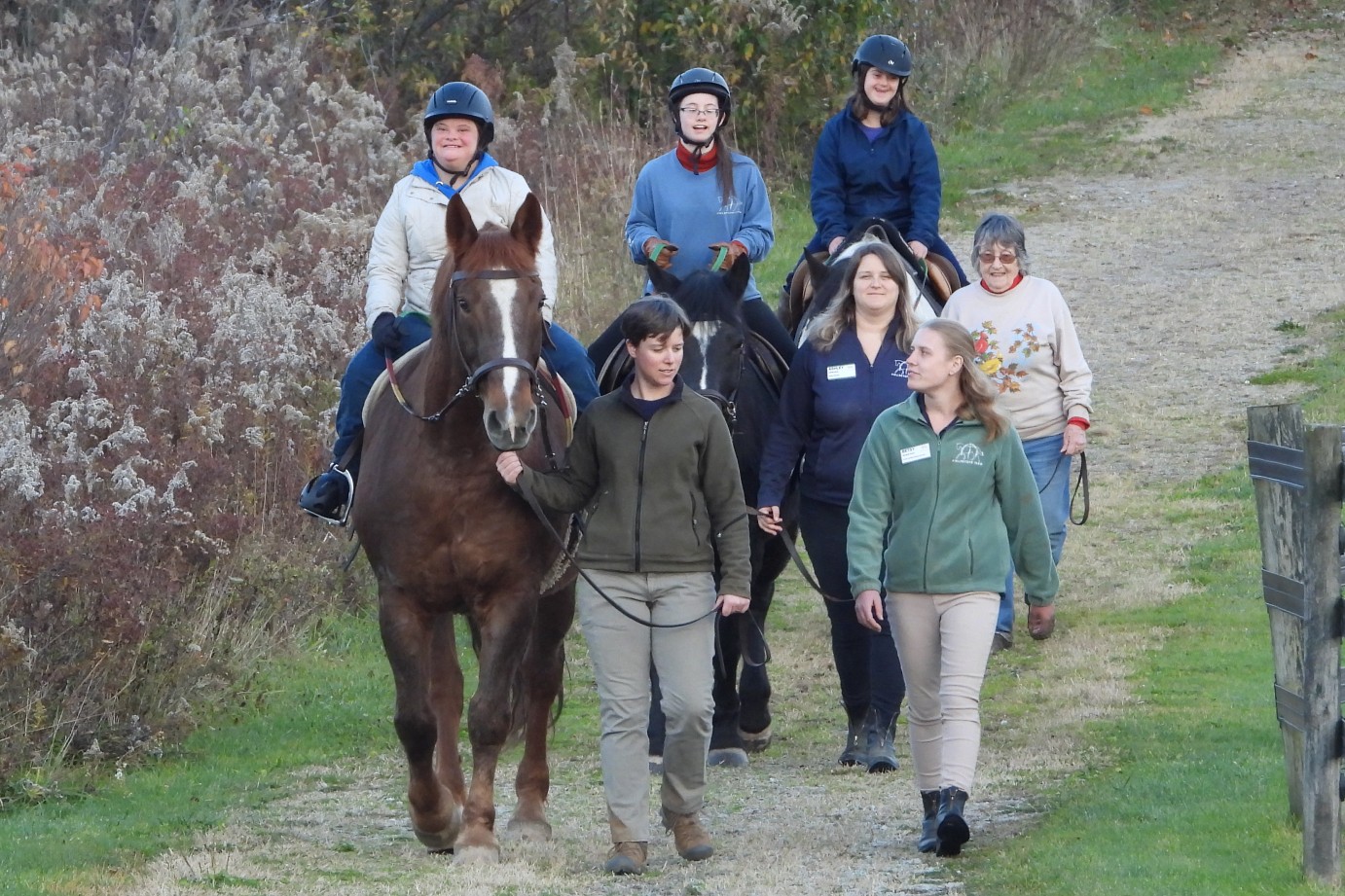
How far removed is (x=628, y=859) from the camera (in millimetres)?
6156

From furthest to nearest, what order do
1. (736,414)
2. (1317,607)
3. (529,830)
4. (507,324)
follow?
(736,414) < (529,830) < (507,324) < (1317,607)

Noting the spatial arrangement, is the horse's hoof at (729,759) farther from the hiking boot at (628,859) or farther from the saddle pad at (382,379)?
the saddle pad at (382,379)

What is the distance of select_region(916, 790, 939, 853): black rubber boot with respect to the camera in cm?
628

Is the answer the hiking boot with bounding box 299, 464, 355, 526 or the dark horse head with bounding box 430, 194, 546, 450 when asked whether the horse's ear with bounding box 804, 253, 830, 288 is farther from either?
the hiking boot with bounding box 299, 464, 355, 526

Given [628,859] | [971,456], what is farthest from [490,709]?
[971,456]

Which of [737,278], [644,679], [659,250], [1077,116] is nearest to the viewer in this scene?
[644,679]

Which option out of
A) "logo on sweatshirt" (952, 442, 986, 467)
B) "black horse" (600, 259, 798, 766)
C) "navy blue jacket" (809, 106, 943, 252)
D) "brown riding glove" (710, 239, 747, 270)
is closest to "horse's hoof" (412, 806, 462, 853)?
"black horse" (600, 259, 798, 766)

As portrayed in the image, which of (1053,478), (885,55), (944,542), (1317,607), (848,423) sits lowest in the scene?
(1317,607)

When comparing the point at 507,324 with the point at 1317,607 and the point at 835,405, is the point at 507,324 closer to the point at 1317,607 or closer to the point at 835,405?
the point at 835,405

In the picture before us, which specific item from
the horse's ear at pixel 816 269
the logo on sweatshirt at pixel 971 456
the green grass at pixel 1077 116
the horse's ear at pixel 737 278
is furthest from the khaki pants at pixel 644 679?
the green grass at pixel 1077 116

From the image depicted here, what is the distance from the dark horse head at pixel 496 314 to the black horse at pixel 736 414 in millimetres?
1391

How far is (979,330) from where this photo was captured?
895 cm

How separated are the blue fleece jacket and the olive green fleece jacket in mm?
2345

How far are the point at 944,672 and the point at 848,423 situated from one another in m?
1.73
